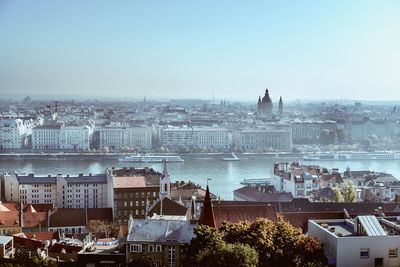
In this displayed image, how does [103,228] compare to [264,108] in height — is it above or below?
below

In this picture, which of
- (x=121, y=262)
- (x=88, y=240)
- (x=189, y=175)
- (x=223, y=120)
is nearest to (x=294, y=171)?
(x=189, y=175)

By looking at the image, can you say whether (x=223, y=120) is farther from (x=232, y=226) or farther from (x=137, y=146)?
(x=232, y=226)

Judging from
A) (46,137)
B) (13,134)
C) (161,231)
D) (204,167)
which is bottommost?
(204,167)

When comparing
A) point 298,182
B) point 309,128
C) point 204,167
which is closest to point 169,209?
point 298,182

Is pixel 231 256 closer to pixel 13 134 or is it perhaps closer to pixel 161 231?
pixel 161 231

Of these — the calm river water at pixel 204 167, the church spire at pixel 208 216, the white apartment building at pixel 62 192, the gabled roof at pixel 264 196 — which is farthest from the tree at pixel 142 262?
the calm river water at pixel 204 167

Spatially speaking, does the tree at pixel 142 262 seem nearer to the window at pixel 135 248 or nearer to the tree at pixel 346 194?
the window at pixel 135 248
